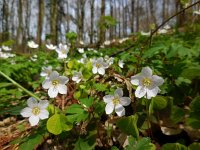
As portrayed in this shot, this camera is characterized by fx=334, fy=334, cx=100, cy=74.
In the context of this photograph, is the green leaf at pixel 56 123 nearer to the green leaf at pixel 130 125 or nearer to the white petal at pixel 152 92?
the green leaf at pixel 130 125

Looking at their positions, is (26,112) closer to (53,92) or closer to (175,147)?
(53,92)

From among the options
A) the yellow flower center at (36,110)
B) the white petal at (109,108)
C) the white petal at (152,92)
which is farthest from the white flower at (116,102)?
the yellow flower center at (36,110)

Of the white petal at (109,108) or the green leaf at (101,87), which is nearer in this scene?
the white petal at (109,108)

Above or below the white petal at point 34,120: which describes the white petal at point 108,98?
above

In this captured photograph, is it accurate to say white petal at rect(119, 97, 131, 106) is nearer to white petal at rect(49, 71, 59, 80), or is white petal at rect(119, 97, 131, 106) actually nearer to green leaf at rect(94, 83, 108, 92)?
green leaf at rect(94, 83, 108, 92)

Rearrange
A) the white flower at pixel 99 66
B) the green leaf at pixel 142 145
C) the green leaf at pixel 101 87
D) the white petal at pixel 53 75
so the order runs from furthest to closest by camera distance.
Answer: the white flower at pixel 99 66 < the green leaf at pixel 101 87 < the white petal at pixel 53 75 < the green leaf at pixel 142 145

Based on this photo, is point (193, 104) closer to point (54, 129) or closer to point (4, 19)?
point (54, 129)

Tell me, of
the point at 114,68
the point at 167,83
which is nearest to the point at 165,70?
the point at 167,83
